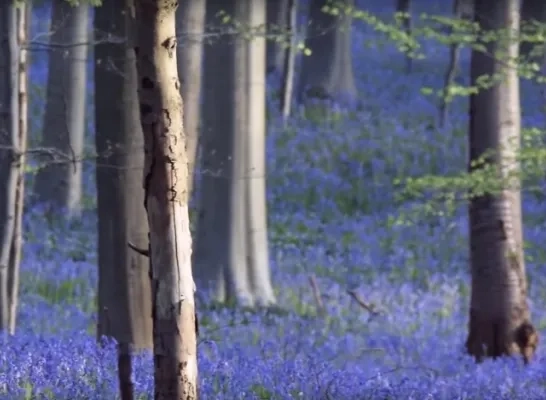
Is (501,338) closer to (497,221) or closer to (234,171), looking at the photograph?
(497,221)

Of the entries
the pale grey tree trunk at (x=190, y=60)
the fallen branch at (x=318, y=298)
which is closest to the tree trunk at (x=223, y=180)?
the fallen branch at (x=318, y=298)

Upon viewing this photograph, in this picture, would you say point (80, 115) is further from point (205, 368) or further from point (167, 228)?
point (167, 228)

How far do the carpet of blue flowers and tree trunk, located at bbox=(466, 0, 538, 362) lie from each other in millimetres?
350

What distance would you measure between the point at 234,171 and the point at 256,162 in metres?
0.34

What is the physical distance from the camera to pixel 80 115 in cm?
1948

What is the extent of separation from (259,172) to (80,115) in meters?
6.73

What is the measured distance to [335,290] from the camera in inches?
606

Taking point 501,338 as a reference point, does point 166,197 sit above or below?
above

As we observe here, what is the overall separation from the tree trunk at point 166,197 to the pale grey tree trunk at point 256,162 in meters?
8.17

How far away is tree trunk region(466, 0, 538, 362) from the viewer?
33.4 feet

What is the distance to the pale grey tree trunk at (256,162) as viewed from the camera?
43.7 ft

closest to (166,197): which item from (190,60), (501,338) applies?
(501,338)

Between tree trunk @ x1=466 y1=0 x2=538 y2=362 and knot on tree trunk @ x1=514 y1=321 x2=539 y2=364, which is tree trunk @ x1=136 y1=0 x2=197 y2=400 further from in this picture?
knot on tree trunk @ x1=514 y1=321 x2=539 y2=364

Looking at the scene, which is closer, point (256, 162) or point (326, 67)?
point (256, 162)
